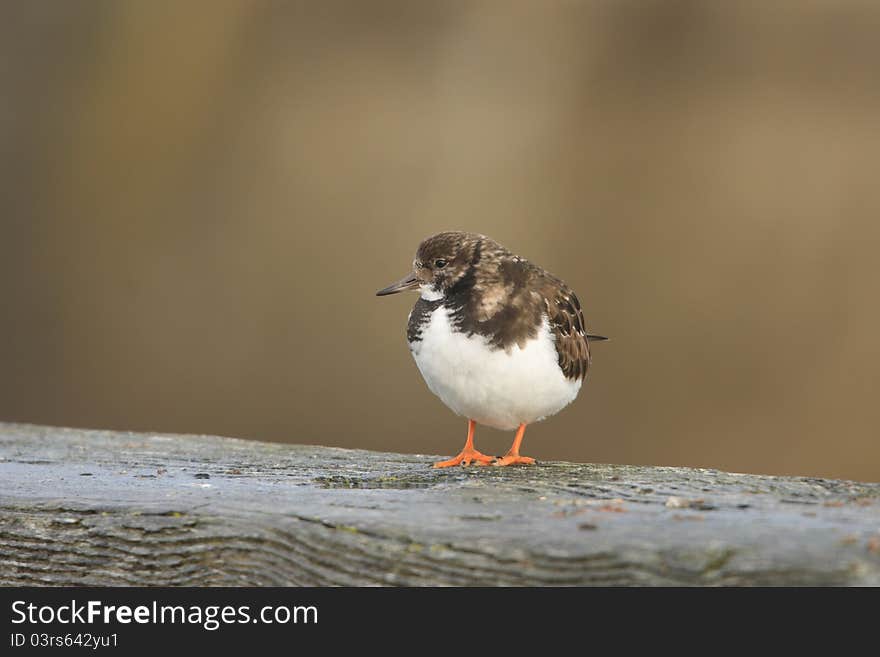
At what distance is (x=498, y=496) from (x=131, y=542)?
69cm

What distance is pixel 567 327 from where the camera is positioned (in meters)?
3.69

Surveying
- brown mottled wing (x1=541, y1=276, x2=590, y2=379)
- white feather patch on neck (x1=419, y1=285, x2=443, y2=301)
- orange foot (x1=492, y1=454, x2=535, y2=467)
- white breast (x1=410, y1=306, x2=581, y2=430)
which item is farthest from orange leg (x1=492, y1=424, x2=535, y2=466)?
white feather patch on neck (x1=419, y1=285, x2=443, y2=301)

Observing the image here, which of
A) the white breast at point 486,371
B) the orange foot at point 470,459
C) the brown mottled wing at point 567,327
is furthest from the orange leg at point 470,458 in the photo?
the brown mottled wing at point 567,327

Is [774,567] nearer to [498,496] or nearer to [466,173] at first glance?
[498,496]

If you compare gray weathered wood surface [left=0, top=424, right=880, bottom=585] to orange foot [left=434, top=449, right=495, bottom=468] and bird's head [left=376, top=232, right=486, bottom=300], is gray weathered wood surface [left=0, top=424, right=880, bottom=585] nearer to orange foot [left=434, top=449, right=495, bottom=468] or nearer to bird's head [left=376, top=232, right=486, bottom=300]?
orange foot [left=434, top=449, right=495, bottom=468]

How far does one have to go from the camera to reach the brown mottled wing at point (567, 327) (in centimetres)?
360

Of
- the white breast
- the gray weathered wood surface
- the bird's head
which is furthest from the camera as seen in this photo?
the bird's head

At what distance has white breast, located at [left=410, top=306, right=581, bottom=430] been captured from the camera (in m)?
3.40

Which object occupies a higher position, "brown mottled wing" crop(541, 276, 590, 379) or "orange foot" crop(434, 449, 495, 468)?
"brown mottled wing" crop(541, 276, 590, 379)

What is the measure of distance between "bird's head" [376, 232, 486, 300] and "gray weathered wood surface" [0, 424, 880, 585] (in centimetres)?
91

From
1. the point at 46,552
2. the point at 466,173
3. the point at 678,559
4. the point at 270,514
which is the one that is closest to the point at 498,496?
the point at 270,514

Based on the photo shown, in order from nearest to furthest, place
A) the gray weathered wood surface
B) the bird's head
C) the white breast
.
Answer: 1. the gray weathered wood surface
2. the white breast
3. the bird's head

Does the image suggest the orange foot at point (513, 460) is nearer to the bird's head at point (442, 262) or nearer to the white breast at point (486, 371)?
the white breast at point (486, 371)

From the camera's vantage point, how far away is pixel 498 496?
231 cm
